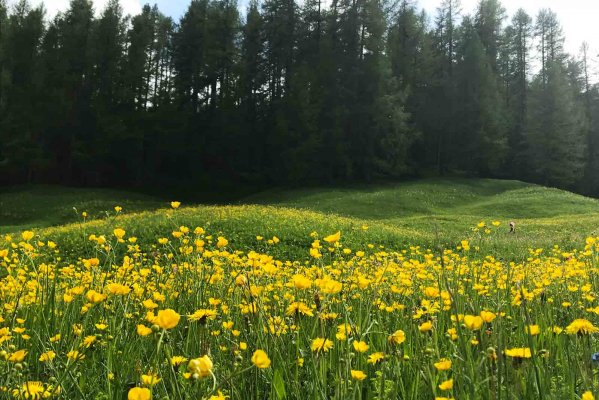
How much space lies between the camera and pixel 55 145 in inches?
1344

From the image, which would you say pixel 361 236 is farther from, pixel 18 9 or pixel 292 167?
pixel 18 9

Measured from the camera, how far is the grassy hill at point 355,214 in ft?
39.9

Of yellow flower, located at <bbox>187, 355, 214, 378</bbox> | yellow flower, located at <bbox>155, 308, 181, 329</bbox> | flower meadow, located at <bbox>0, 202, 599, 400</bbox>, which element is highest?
yellow flower, located at <bbox>155, 308, 181, 329</bbox>

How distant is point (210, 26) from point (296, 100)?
11142mm

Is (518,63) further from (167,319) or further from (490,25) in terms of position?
(167,319)

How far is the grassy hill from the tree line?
3877mm

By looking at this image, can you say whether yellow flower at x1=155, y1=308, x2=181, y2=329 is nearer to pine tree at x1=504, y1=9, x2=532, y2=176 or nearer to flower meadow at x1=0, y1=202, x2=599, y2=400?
flower meadow at x1=0, y1=202, x2=599, y2=400

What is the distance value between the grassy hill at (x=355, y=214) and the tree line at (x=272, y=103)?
388cm

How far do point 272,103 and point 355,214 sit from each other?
1579 cm

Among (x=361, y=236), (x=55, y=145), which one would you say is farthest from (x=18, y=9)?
(x=361, y=236)

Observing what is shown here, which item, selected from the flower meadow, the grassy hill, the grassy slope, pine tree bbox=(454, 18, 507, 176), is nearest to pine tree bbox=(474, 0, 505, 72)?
pine tree bbox=(454, 18, 507, 176)

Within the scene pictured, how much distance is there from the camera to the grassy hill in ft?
39.9

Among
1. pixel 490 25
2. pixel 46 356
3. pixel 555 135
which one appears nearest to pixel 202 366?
pixel 46 356

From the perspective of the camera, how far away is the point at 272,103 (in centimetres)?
3553
